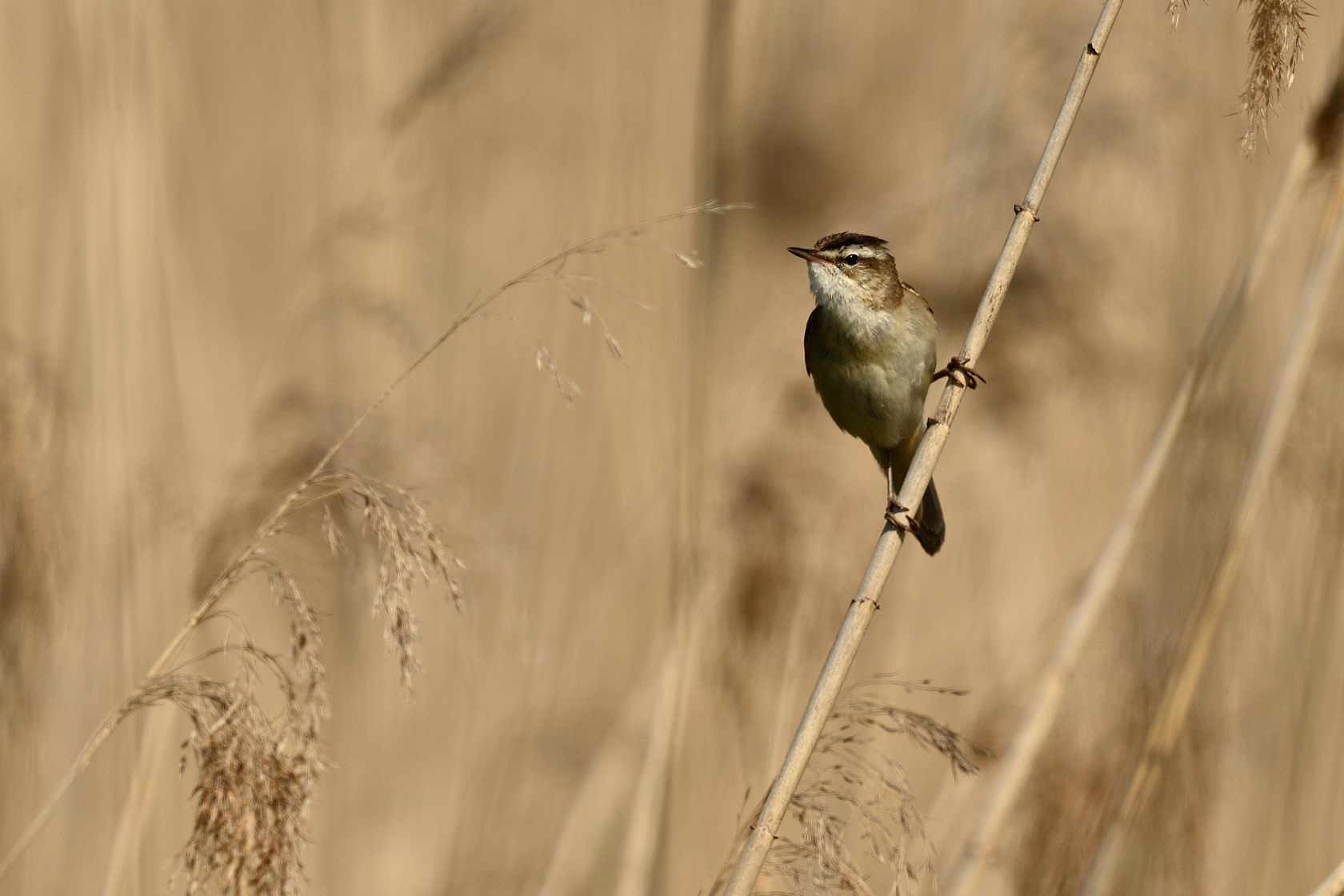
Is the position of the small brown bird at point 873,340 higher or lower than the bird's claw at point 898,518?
higher

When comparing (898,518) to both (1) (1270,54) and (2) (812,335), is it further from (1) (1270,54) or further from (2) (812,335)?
(2) (812,335)

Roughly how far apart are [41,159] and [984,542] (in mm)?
2736

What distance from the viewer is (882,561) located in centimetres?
180

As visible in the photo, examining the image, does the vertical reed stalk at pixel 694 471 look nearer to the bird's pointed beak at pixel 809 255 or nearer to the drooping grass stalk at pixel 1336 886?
the bird's pointed beak at pixel 809 255

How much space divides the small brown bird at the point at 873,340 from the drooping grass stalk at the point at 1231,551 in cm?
87

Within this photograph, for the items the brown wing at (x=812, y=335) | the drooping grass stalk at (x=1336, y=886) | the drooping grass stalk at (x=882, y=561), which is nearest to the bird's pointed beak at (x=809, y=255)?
the brown wing at (x=812, y=335)

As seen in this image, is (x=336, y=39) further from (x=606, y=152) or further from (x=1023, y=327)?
(x=1023, y=327)

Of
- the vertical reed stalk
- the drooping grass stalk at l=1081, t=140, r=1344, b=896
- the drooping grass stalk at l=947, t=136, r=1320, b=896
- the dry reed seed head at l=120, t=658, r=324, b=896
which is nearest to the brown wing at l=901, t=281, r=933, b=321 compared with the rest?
the vertical reed stalk

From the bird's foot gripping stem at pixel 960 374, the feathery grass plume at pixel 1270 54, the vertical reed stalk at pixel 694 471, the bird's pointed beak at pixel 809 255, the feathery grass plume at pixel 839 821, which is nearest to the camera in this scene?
the feathery grass plume at pixel 1270 54

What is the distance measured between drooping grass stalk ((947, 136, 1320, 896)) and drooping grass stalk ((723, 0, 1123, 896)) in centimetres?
43

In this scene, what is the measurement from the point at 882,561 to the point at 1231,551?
65 cm

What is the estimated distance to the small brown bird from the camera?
2877 mm

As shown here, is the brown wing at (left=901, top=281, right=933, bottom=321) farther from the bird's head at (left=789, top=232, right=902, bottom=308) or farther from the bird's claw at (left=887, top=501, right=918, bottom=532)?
the bird's claw at (left=887, top=501, right=918, bottom=532)

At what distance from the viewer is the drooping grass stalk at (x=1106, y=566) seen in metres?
1.94
